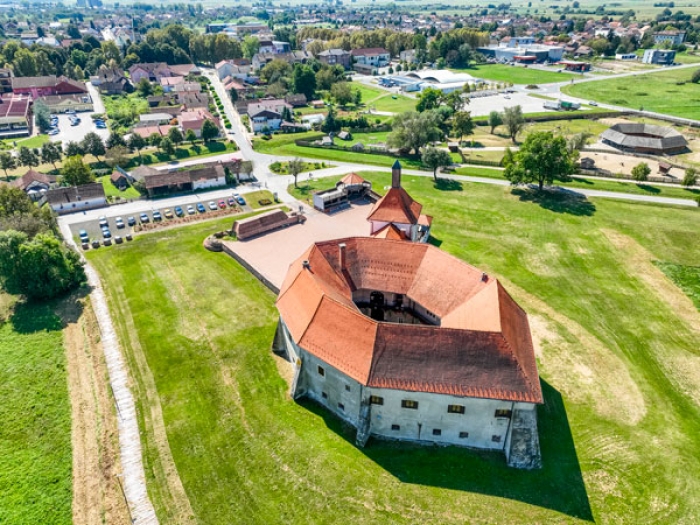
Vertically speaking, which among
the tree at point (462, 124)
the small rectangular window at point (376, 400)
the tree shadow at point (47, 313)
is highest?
the tree at point (462, 124)

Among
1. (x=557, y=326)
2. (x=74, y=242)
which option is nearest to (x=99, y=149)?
(x=74, y=242)

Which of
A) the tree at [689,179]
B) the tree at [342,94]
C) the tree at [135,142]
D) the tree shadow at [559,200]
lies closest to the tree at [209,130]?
the tree at [135,142]

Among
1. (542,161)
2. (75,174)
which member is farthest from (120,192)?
(542,161)

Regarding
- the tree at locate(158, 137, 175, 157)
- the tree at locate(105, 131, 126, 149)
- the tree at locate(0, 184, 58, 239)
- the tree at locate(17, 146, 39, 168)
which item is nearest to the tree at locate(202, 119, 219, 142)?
the tree at locate(158, 137, 175, 157)

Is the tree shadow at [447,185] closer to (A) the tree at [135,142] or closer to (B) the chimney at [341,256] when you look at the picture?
(B) the chimney at [341,256]

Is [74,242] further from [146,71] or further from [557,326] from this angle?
[146,71]

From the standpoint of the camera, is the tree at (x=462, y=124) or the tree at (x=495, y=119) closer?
the tree at (x=462, y=124)

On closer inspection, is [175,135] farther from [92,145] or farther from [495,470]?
[495,470]
